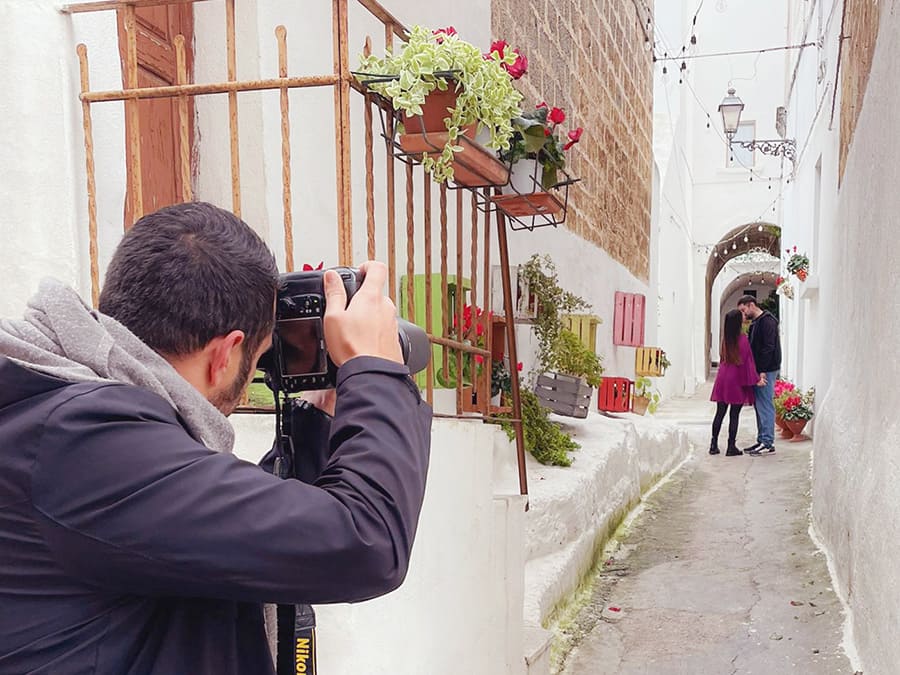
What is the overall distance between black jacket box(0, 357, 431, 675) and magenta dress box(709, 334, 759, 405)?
24.0 feet

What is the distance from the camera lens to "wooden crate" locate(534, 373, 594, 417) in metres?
5.87

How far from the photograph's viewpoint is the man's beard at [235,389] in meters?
0.97

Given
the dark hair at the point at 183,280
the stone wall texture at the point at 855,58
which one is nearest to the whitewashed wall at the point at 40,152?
the dark hair at the point at 183,280

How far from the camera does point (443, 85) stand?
219 cm

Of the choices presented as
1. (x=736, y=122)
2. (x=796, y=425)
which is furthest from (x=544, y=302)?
(x=736, y=122)

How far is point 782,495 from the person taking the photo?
20.4ft

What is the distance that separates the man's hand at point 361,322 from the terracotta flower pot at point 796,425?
8213mm

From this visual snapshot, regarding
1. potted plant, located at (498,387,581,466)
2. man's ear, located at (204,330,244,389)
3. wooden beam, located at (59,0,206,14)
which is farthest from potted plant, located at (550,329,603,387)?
man's ear, located at (204,330,244,389)

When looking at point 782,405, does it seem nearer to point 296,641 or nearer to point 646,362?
point 646,362

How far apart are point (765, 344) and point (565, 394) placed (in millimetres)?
3152

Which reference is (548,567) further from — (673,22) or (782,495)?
(673,22)

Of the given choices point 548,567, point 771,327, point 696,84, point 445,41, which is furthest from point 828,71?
point 696,84

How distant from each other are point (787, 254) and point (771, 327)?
13.9 feet

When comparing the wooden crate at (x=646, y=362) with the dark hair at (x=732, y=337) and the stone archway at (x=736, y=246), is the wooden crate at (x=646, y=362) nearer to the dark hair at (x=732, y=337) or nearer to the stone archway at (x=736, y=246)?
the dark hair at (x=732, y=337)
